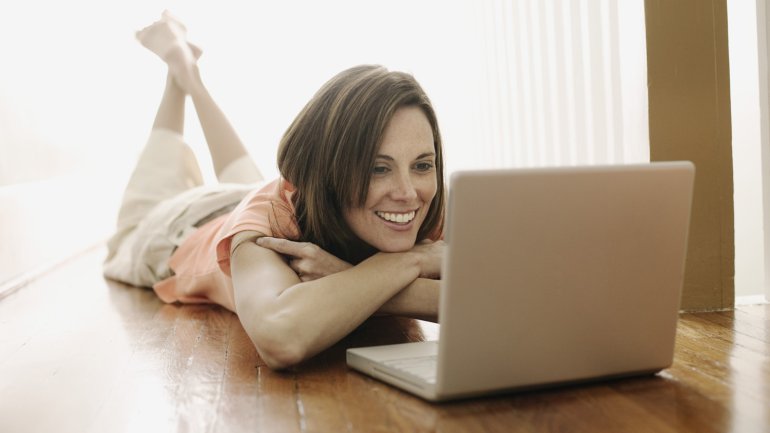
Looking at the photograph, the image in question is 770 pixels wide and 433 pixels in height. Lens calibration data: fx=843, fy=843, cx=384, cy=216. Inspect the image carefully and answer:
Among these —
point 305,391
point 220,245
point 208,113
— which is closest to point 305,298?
point 305,391

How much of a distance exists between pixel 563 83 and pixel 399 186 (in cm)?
93

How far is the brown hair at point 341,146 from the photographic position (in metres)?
1.65

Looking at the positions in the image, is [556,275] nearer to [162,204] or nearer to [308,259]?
[308,259]

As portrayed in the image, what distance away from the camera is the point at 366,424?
3.94 ft

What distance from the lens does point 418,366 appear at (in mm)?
1364

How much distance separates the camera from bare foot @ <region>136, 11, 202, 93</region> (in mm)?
3248

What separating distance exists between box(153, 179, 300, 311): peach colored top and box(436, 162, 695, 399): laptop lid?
0.71m

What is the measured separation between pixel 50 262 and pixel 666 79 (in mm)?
2576

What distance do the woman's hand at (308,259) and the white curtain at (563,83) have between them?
769mm

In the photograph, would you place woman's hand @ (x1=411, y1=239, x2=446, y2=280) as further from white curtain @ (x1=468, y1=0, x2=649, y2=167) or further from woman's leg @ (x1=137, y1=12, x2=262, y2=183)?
woman's leg @ (x1=137, y1=12, x2=262, y2=183)

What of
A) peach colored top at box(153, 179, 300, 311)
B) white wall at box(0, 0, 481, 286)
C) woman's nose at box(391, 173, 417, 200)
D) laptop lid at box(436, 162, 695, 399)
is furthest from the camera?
white wall at box(0, 0, 481, 286)

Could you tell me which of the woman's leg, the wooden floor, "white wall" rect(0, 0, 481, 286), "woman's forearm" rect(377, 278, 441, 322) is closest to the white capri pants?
the woman's leg


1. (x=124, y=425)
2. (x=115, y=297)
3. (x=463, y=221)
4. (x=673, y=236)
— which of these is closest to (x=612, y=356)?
(x=673, y=236)

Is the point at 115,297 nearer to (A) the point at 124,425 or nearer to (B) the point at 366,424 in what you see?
(A) the point at 124,425
